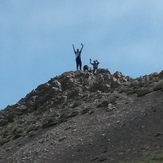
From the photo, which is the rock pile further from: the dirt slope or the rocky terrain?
the dirt slope

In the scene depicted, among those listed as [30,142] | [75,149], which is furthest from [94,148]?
[30,142]

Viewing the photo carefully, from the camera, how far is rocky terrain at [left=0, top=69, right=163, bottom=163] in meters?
28.3

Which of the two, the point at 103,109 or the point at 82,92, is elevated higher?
the point at 82,92

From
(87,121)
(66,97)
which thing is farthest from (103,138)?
(66,97)

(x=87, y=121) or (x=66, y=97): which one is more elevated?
(x=66, y=97)

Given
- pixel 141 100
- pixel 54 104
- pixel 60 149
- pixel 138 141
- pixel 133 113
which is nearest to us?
pixel 138 141

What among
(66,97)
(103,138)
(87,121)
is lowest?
(103,138)

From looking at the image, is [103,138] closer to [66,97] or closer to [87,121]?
[87,121]

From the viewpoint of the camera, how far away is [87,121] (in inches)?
1321

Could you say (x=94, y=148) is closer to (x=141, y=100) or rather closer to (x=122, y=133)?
(x=122, y=133)

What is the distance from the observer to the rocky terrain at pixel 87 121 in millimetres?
28344

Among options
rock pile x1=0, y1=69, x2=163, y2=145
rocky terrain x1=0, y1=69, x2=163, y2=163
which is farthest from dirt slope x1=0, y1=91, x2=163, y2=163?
rock pile x1=0, y1=69, x2=163, y2=145

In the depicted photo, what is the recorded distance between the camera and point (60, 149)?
30.2m

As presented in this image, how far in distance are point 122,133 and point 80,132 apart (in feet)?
8.83
